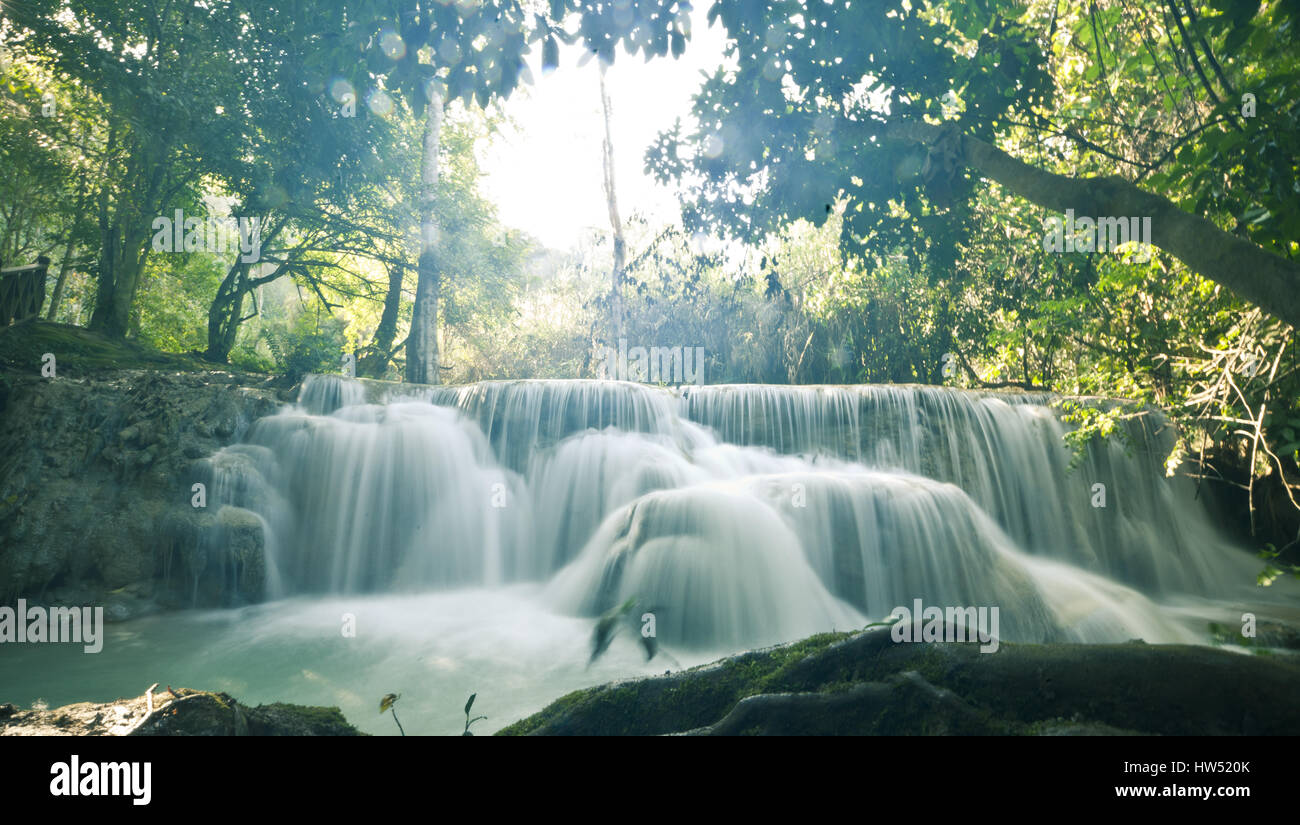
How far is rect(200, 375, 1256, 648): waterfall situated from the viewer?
21.9ft

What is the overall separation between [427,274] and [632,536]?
44.8 feet

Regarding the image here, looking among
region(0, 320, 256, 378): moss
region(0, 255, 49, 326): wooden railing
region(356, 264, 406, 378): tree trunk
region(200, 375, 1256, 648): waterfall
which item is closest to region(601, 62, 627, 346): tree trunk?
Answer: region(356, 264, 406, 378): tree trunk

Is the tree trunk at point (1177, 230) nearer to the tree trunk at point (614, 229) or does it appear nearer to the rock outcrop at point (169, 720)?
the rock outcrop at point (169, 720)

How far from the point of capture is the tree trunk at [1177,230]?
2828 millimetres

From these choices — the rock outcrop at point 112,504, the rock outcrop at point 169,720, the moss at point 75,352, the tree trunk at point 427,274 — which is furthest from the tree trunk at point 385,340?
the rock outcrop at point 169,720

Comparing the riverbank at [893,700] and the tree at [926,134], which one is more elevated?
the tree at [926,134]

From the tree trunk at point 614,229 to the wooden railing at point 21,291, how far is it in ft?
49.5

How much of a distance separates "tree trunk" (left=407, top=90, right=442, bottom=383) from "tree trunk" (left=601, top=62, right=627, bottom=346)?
6881mm

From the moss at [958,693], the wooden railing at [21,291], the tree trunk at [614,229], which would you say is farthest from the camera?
the tree trunk at [614,229]

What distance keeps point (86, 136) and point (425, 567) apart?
14294 millimetres

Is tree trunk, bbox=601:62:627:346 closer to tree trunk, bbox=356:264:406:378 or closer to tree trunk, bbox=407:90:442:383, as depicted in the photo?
tree trunk, bbox=407:90:442:383

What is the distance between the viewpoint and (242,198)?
1402 cm

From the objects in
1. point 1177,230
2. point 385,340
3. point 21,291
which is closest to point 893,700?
point 1177,230

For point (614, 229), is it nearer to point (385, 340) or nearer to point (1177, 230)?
point (385, 340)
